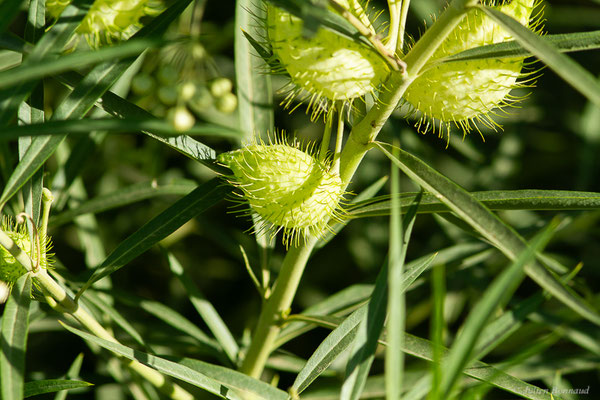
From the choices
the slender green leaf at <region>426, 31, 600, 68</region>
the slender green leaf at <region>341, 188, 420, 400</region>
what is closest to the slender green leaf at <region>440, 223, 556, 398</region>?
the slender green leaf at <region>341, 188, 420, 400</region>

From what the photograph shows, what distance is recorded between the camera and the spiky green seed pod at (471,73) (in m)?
0.82

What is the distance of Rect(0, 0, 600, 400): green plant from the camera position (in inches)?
28.9

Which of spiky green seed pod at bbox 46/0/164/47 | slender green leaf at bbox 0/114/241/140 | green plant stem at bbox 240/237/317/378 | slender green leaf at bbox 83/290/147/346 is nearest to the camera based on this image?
slender green leaf at bbox 0/114/241/140

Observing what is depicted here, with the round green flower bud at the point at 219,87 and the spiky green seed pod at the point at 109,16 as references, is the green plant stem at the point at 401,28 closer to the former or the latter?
the spiky green seed pod at the point at 109,16

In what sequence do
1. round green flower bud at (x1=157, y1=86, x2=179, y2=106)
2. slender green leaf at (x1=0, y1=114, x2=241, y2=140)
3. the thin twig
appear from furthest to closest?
round green flower bud at (x1=157, y1=86, x2=179, y2=106), the thin twig, slender green leaf at (x1=0, y1=114, x2=241, y2=140)

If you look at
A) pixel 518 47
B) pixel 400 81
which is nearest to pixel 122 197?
pixel 400 81

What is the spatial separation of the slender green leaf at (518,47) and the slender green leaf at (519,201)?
245 millimetres

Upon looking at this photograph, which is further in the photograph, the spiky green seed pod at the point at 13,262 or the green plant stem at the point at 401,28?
the spiky green seed pod at the point at 13,262

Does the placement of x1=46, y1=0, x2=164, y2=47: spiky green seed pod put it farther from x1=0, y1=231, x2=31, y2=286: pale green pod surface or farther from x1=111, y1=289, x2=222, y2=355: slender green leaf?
x1=111, y1=289, x2=222, y2=355: slender green leaf

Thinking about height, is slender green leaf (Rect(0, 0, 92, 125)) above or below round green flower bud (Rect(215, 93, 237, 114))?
below

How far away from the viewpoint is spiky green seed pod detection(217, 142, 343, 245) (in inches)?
34.5

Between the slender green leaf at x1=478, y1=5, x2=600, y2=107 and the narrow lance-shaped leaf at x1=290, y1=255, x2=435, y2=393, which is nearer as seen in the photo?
the slender green leaf at x1=478, y1=5, x2=600, y2=107

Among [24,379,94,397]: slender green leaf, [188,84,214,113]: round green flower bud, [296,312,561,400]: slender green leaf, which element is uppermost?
[188,84,214,113]: round green flower bud

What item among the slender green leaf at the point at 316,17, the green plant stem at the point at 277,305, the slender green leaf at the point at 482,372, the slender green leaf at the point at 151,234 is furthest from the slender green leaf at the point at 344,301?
the slender green leaf at the point at 316,17
